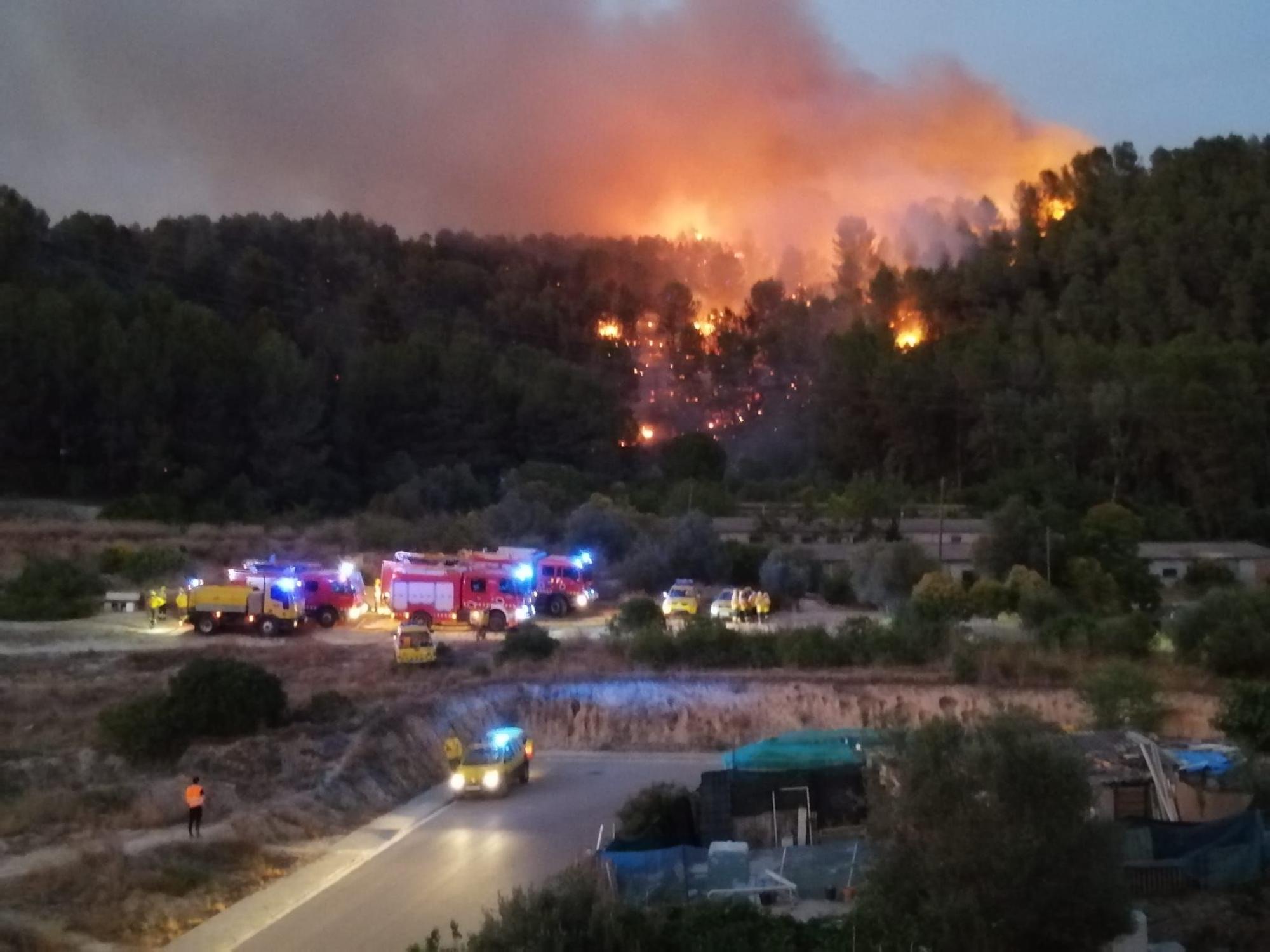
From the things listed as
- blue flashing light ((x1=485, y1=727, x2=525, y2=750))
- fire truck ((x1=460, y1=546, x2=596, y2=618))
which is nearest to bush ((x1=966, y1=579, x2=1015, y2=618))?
fire truck ((x1=460, y1=546, x2=596, y2=618))

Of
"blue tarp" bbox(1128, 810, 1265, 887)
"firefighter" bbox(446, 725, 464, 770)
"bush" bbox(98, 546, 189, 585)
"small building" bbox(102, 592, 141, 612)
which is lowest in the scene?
"blue tarp" bbox(1128, 810, 1265, 887)

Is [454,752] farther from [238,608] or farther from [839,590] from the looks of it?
[839,590]

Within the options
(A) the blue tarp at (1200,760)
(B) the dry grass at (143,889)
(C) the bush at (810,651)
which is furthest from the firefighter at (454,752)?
(C) the bush at (810,651)

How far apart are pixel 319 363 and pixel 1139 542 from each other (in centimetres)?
4740

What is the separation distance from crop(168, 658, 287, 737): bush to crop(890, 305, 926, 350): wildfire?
85.3 meters

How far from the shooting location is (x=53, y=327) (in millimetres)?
66562

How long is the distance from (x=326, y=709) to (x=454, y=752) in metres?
4.10

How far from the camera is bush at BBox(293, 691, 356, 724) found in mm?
27250

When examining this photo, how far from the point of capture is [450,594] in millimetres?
40906

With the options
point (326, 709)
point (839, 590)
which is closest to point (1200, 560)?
point (839, 590)

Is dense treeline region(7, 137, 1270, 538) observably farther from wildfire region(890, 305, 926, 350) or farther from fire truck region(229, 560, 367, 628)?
fire truck region(229, 560, 367, 628)

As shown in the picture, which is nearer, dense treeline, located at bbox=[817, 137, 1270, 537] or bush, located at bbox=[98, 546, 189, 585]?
bush, located at bbox=[98, 546, 189, 585]

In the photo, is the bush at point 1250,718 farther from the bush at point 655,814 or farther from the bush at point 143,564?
the bush at point 143,564

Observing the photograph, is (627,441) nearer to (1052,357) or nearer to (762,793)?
(1052,357)
